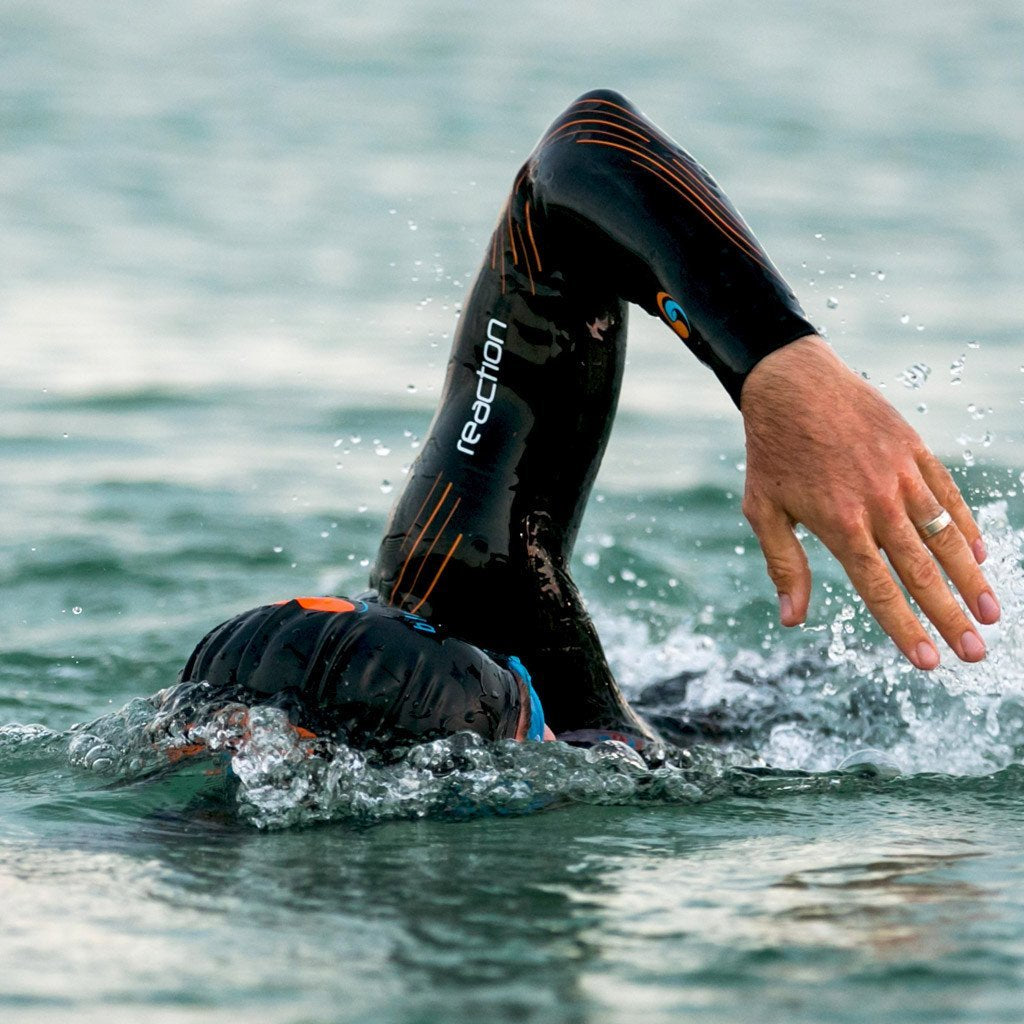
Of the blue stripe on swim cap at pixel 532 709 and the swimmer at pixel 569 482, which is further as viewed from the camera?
the blue stripe on swim cap at pixel 532 709

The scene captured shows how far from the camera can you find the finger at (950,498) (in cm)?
256

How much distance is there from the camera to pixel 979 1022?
6.31 ft

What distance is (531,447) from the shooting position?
129 inches

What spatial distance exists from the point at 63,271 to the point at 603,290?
636cm

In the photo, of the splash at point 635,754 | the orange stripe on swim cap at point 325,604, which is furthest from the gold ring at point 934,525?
the orange stripe on swim cap at point 325,604

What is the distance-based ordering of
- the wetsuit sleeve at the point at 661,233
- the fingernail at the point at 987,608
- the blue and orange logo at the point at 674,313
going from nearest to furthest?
the fingernail at the point at 987,608 → the wetsuit sleeve at the point at 661,233 → the blue and orange logo at the point at 674,313

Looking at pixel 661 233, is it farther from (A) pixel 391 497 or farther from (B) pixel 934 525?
(A) pixel 391 497

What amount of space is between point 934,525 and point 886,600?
14cm

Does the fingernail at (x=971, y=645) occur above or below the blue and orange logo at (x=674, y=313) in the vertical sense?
below

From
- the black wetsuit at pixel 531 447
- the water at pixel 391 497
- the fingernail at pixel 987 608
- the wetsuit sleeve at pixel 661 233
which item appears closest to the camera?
the water at pixel 391 497

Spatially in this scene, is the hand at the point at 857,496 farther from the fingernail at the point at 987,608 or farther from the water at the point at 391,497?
the water at the point at 391,497

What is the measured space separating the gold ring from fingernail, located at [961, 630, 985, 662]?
0.17m

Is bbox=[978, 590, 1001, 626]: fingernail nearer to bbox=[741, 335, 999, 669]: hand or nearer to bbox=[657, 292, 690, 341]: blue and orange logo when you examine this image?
bbox=[741, 335, 999, 669]: hand

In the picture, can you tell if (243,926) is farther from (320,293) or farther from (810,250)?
(810,250)
